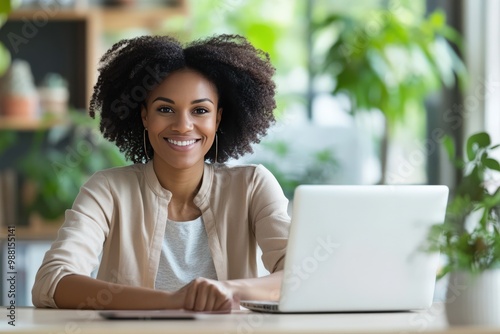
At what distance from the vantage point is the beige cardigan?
91.0 inches

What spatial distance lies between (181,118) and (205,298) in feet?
1.86

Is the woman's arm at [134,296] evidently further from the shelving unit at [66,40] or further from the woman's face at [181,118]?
the shelving unit at [66,40]

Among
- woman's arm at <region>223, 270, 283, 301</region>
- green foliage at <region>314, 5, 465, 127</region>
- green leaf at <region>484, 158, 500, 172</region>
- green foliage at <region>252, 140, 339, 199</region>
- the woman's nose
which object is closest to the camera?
green leaf at <region>484, 158, 500, 172</region>

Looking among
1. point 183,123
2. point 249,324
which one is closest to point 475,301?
point 249,324

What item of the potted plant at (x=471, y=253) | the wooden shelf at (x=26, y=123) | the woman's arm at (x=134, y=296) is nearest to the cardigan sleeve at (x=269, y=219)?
the woman's arm at (x=134, y=296)

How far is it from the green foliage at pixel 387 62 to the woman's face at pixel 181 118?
92.9 inches

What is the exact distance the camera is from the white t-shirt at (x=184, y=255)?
2.36 m

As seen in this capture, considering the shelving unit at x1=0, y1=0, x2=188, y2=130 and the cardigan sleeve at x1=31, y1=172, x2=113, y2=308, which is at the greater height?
the shelving unit at x1=0, y1=0, x2=188, y2=130

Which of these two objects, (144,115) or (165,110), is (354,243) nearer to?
(165,110)

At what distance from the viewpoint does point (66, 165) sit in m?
4.86

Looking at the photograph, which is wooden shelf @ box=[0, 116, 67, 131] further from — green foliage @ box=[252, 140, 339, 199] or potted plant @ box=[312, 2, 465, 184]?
potted plant @ box=[312, 2, 465, 184]

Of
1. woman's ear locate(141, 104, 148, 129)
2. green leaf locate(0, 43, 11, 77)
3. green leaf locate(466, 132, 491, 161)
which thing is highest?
green leaf locate(0, 43, 11, 77)

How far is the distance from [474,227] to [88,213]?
100 centimetres

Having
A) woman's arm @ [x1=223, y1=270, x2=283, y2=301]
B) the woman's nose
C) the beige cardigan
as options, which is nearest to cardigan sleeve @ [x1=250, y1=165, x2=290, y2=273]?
the beige cardigan
